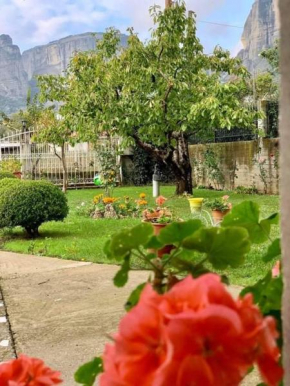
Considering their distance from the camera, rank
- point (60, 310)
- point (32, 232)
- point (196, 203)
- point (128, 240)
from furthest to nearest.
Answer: point (32, 232), point (196, 203), point (60, 310), point (128, 240)

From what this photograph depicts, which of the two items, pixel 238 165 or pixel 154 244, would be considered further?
pixel 238 165

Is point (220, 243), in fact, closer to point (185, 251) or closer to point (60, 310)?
point (185, 251)

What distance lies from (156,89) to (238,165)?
316cm

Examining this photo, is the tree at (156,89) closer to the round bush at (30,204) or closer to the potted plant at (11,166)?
the round bush at (30,204)

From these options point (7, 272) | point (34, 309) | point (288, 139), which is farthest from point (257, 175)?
point (288, 139)

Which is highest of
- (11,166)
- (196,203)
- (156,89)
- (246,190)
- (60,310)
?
(156,89)

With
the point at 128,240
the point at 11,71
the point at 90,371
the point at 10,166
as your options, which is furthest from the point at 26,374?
the point at 11,71

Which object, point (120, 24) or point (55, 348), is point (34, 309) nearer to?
point (55, 348)

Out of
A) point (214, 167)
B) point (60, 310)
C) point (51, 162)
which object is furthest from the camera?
point (51, 162)

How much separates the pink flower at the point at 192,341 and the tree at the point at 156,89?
9147mm

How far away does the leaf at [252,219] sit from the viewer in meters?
0.65

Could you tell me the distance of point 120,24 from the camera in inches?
460

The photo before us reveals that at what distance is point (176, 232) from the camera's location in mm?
547

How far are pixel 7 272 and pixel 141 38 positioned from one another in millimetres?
7332
